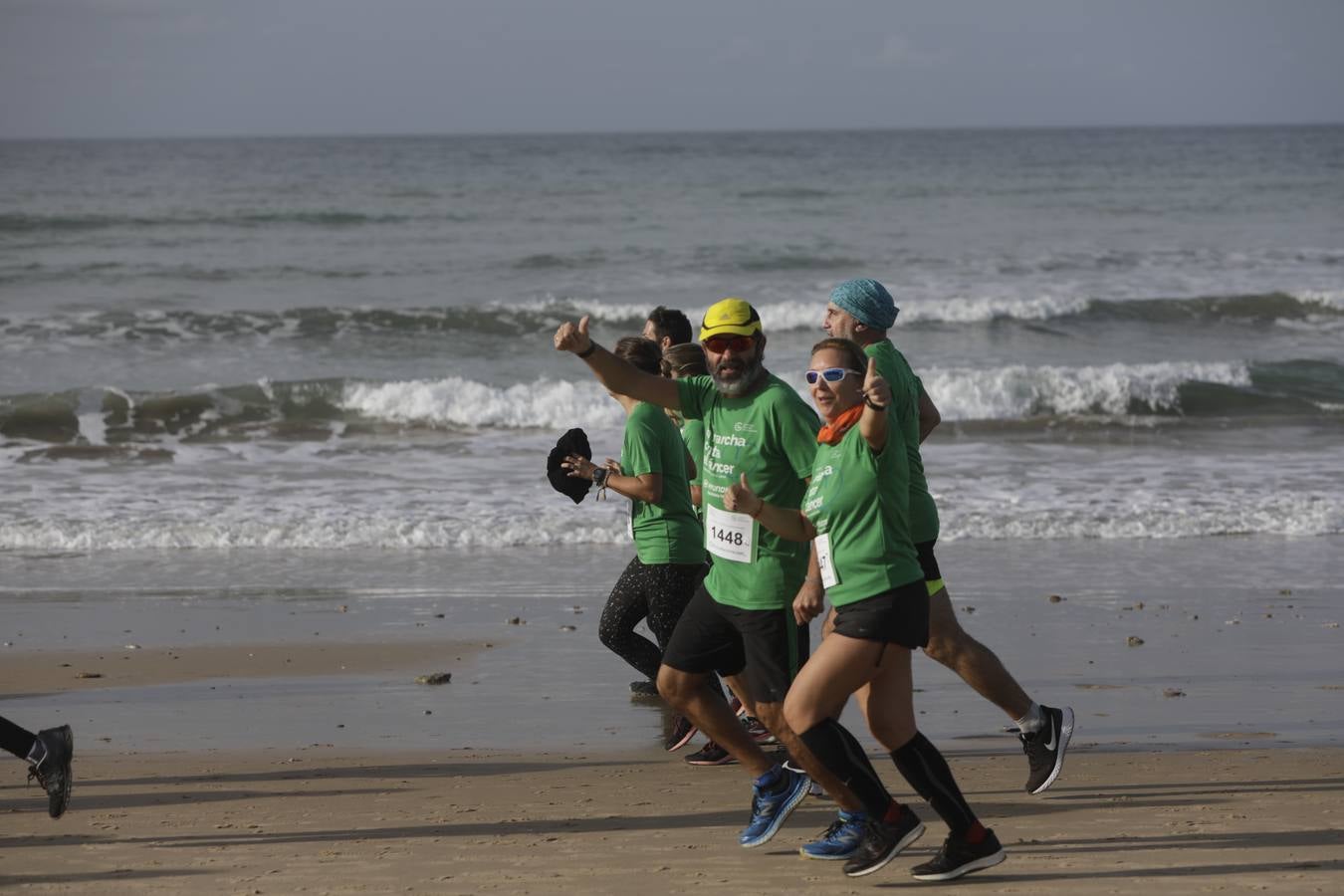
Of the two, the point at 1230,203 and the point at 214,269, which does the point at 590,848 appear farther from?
the point at 1230,203

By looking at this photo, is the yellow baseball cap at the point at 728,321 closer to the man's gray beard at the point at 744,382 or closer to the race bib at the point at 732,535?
the man's gray beard at the point at 744,382

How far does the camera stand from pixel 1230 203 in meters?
43.1

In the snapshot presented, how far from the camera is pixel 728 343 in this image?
435cm

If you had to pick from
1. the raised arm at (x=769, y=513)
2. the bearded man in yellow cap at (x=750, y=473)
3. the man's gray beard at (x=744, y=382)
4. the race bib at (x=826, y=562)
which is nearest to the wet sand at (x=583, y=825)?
the bearded man in yellow cap at (x=750, y=473)

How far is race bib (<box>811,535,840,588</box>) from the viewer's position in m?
4.05

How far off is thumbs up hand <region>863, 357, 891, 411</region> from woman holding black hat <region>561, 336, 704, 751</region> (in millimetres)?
1610

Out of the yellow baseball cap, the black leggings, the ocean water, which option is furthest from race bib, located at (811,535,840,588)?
the ocean water

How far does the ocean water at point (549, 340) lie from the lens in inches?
464

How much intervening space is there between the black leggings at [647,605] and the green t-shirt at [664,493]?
0.18ft

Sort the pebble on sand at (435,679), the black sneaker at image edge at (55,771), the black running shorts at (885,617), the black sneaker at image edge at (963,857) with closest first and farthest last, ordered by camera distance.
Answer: the black running shorts at (885,617)
the black sneaker at image edge at (963,857)
the black sneaker at image edge at (55,771)
the pebble on sand at (435,679)

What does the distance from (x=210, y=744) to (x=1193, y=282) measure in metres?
24.9

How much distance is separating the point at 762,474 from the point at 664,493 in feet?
4.60

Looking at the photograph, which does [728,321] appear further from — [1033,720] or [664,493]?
[1033,720]

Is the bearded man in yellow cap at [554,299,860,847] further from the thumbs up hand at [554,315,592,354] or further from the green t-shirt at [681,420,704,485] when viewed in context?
the green t-shirt at [681,420,704,485]
